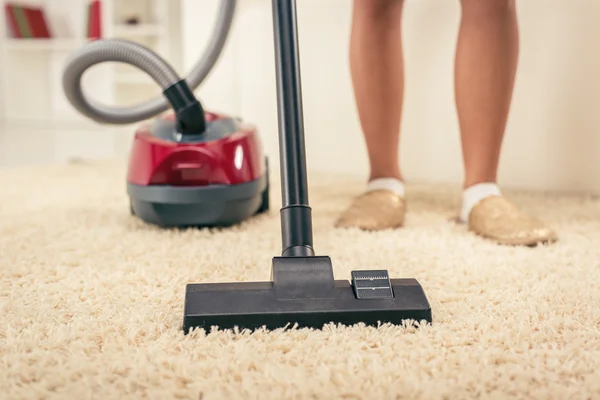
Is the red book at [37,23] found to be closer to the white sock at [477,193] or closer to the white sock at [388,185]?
the white sock at [388,185]

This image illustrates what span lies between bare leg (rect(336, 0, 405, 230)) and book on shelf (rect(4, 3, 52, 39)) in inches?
126

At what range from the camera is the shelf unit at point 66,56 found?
11.8ft

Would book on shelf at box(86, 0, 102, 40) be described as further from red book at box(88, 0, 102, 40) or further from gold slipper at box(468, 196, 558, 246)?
gold slipper at box(468, 196, 558, 246)

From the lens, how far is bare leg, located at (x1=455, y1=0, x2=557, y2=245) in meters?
1.08

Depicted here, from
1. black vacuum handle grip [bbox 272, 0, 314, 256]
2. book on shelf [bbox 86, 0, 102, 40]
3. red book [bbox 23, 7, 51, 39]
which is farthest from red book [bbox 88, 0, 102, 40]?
black vacuum handle grip [bbox 272, 0, 314, 256]

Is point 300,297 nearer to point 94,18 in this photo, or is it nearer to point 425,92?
point 425,92

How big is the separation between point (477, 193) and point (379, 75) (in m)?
0.29

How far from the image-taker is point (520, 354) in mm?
601

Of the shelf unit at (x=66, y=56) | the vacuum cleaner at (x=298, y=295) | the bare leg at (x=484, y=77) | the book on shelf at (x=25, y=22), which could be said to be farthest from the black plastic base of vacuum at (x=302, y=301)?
the book on shelf at (x=25, y=22)

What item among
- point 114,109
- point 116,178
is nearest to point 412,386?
point 114,109

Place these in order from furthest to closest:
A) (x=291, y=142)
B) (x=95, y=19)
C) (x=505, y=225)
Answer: (x=95, y=19) → (x=505, y=225) → (x=291, y=142)

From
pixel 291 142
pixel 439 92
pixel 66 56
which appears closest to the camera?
pixel 291 142

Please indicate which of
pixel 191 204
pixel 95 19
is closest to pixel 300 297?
pixel 191 204

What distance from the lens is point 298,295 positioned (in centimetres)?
66
